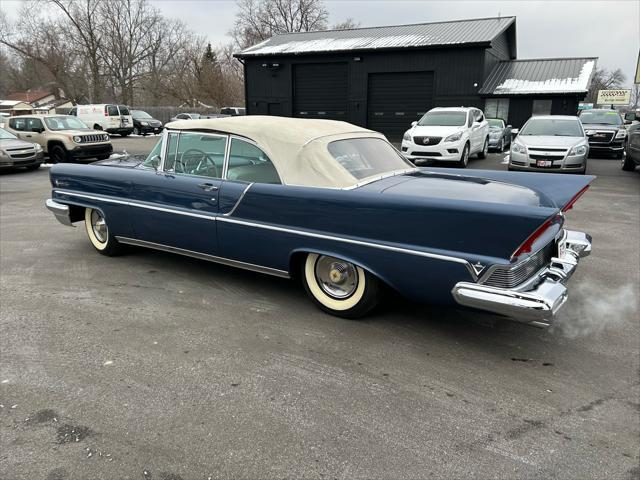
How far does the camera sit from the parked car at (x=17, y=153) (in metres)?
13.2

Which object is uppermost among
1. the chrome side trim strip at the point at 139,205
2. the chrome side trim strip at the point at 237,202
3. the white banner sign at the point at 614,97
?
the white banner sign at the point at 614,97

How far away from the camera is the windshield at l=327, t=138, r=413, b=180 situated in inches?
158

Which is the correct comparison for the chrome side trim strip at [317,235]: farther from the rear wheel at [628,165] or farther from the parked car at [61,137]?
the rear wheel at [628,165]

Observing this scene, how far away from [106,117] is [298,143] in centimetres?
2624

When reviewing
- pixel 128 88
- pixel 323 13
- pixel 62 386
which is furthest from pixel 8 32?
pixel 62 386

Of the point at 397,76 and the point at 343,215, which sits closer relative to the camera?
the point at 343,215

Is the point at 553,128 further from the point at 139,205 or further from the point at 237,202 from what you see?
the point at 139,205

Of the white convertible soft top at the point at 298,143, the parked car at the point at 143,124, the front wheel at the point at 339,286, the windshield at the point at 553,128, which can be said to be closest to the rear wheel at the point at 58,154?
the white convertible soft top at the point at 298,143

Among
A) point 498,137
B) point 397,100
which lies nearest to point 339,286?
point 498,137

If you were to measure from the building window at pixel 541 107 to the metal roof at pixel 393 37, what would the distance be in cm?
368

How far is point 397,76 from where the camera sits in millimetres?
23062

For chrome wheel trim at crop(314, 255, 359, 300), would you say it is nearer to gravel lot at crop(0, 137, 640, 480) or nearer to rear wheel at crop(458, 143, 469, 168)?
gravel lot at crop(0, 137, 640, 480)

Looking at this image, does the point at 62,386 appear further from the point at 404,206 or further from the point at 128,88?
the point at 128,88

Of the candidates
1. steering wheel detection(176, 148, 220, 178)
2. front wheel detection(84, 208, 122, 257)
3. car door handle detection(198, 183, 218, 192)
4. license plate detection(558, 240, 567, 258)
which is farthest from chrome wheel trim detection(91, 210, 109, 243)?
license plate detection(558, 240, 567, 258)
